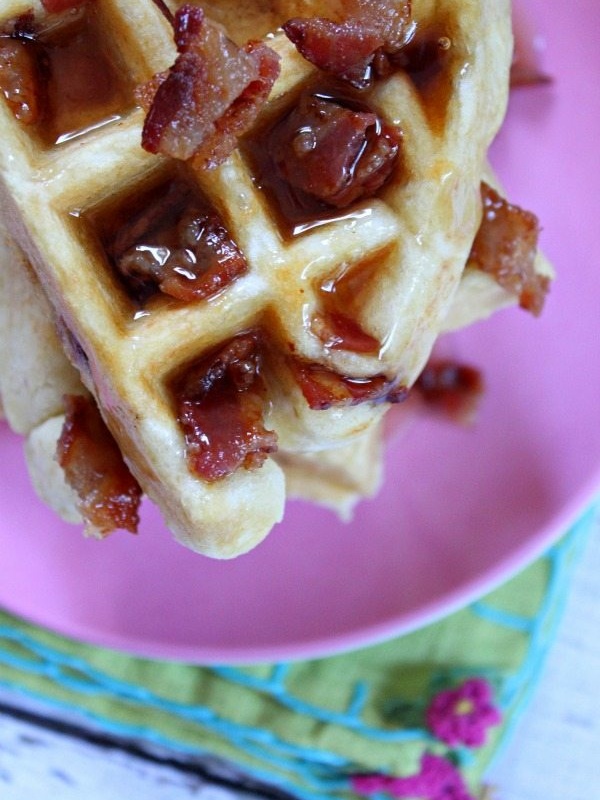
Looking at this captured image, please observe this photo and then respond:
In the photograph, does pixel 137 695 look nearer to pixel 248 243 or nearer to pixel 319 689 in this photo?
pixel 319 689

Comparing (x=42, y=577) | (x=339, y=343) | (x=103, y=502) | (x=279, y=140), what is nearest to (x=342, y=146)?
(x=279, y=140)

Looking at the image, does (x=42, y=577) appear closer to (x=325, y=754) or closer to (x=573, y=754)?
(x=325, y=754)

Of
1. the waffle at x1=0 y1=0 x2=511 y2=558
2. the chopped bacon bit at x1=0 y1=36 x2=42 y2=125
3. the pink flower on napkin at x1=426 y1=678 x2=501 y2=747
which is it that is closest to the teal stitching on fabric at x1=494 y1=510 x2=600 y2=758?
the pink flower on napkin at x1=426 y1=678 x2=501 y2=747

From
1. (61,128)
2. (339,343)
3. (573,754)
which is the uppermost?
(61,128)

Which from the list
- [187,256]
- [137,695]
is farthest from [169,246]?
[137,695]

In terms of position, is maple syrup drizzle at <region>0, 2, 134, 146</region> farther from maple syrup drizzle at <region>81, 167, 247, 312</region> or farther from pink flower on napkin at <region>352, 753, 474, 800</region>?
pink flower on napkin at <region>352, 753, 474, 800</region>

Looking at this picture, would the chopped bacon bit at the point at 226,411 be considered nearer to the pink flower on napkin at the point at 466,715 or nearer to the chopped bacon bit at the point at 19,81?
the chopped bacon bit at the point at 19,81
